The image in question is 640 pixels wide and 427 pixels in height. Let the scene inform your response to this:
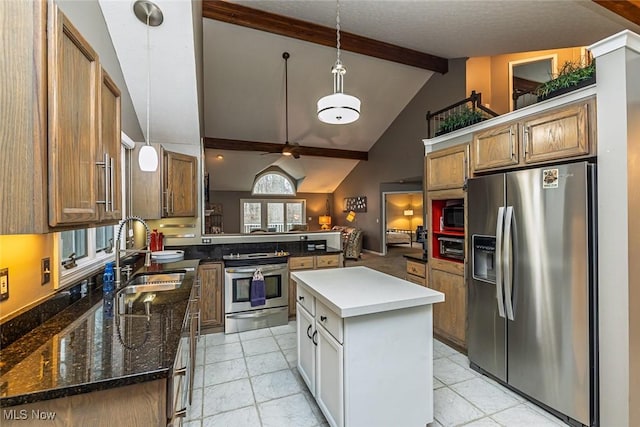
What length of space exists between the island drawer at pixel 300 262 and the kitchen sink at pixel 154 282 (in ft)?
5.10

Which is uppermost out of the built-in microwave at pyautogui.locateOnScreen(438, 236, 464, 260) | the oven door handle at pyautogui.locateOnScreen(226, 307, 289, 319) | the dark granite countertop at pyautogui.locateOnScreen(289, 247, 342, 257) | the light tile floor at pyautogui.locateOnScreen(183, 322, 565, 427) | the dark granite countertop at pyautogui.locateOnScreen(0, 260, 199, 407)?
the built-in microwave at pyautogui.locateOnScreen(438, 236, 464, 260)

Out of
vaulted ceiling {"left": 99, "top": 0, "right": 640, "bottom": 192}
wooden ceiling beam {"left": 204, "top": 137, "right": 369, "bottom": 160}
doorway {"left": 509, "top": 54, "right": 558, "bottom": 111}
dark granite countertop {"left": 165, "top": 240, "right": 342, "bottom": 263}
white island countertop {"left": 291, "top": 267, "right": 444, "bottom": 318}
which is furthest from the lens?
wooden ceiling beam {"left": 204, "top": 137, "right": 369, "bottom": 160}

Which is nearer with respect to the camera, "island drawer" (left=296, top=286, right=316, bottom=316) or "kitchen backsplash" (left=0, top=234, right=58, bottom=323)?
"kitchen backsplash" (left=0, top=234, right=58, bottom=323)

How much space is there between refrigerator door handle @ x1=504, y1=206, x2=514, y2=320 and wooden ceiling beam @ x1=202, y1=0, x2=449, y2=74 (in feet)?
12.1

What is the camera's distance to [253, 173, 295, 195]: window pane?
1134 centimetres

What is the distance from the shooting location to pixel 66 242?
201cm

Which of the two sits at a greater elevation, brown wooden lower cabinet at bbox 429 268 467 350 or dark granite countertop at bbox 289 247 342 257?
dark granite countertop at bbox 289 247 342 257

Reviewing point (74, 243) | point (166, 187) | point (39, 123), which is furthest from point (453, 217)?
point (74, 243)

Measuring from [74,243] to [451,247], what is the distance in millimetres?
3337

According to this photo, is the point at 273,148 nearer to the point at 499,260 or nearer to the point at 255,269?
the point at 255,269

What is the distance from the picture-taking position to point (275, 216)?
1173cm

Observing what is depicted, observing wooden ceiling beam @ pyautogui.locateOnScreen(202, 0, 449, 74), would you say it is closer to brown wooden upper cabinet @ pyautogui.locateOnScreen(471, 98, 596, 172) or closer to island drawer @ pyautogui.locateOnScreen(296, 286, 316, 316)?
brown wooden upper cabinet @ pyautogui.locateOnScreen(471, 98, 596, 172)

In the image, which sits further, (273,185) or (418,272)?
(273,185)

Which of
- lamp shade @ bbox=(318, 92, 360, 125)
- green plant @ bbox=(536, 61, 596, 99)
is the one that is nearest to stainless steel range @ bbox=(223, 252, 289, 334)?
lamp shade @ bbox=(318, 92, 360, 125)
